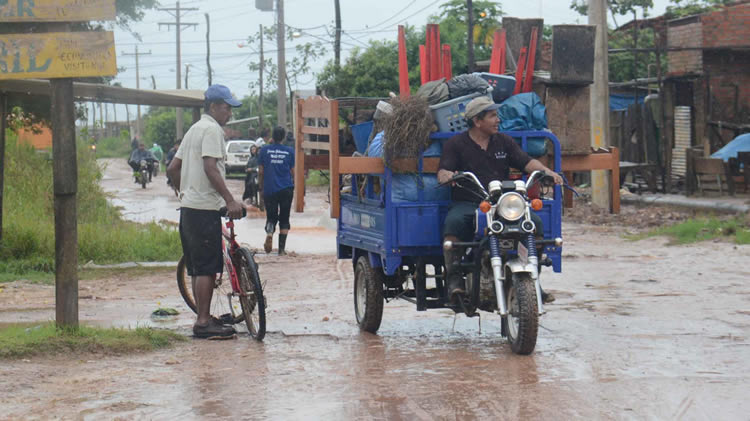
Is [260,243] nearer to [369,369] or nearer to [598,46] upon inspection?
[598,46]

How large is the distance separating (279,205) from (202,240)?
741 centimetres

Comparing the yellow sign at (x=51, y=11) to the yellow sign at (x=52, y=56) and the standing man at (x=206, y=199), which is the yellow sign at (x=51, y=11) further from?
→ the standing man at (x=206, y=199)

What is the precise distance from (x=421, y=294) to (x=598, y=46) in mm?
15185

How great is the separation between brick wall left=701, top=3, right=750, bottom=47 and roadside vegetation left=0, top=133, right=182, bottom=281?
48.0ft

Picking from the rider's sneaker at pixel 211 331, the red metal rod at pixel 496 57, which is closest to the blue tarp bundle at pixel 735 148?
the red metal rod at pixel 496 57

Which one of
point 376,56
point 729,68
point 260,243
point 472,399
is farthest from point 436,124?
point 376,56

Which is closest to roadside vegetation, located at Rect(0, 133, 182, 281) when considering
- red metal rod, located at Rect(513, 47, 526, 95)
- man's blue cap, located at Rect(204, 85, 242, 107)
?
man's blue cap, located at Rect(204, 85, 242, 107)

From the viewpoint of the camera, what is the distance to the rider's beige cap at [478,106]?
7668mm

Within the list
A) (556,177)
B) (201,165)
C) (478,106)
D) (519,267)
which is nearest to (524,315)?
(519,267)

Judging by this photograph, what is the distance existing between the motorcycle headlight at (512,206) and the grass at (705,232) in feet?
27.7

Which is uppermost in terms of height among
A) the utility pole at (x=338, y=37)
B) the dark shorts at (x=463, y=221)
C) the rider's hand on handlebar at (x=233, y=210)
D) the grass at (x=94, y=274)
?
the utility pole at (x=338, y=37)

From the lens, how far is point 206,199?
802 cm

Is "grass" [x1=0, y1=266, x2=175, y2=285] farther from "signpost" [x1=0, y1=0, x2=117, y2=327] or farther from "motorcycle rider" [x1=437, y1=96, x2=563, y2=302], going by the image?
"motorcycle rider" [x1=437, y1=96, x2=563, y2=302]

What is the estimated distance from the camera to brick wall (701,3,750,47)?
24.2m
